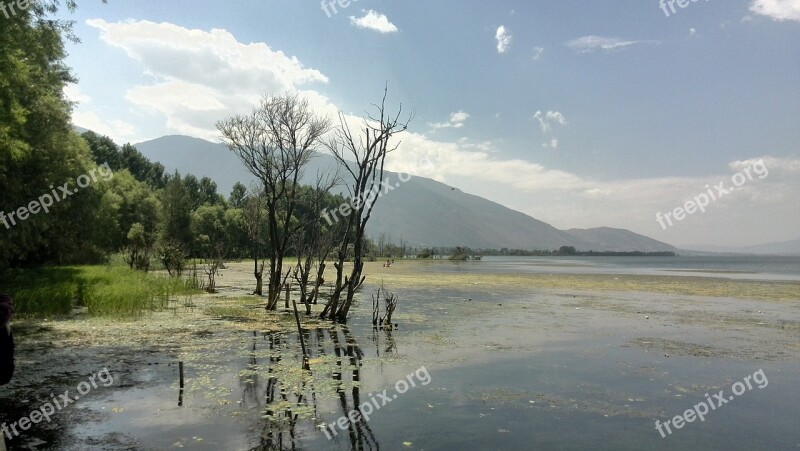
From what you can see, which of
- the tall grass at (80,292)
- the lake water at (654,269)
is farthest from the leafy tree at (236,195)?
the tall grass at (80,292)

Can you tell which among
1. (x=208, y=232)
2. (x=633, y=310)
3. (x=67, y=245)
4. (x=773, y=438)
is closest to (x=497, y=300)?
(x=633, y=310)

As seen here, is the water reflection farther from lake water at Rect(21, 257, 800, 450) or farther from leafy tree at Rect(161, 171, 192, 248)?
leafy tree at Rect(161, 171, 192, 248)

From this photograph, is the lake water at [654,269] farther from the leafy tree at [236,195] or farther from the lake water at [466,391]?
the leafy tree at [236,195]

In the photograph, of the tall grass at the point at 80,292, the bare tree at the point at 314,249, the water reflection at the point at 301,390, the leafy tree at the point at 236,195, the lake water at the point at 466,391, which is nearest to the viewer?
the water reflection at the point at 301,390

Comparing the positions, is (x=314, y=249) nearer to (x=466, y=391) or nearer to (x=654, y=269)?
(x=466, y=391)

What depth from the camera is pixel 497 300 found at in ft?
105

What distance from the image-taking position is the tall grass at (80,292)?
19.4 meters

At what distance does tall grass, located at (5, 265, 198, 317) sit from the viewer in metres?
19.4

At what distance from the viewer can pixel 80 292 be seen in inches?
904

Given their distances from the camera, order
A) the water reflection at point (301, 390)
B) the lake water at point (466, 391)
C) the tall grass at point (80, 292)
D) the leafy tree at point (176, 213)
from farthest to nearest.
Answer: the leafy tree at point (176, 213) → the tall grass at point (80, 292) → the lake water at point (466, 391) → the water reflection at point (301, 390)

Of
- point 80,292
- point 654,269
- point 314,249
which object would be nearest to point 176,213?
point 314,249

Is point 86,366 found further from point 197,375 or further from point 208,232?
point 208,232

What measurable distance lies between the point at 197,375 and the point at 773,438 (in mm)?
12428

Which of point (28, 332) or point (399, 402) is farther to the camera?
point (28, 332)
